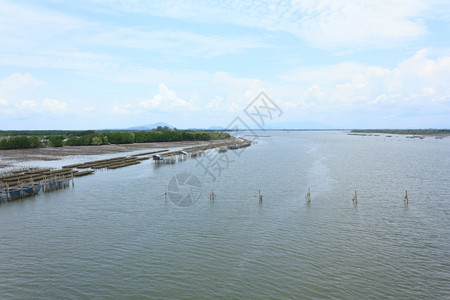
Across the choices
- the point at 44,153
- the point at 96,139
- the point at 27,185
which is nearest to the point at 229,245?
the point at 27,185

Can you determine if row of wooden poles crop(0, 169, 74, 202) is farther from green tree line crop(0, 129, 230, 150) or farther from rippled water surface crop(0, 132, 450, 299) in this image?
green tree line crop(0, 129, 230, 150)

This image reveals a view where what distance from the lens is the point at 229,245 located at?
1844 cm

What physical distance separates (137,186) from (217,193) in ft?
35.4

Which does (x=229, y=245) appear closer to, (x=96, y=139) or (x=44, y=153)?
(x=44, y=153)

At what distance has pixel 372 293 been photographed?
1349 centimetres

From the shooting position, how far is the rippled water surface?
1403 cm

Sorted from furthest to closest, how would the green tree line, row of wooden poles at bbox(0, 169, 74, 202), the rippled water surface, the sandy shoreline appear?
the green tree line, the sandy shoreline, row of wooden poles at bbox(0, 169, 74, 202), the rippled water surface

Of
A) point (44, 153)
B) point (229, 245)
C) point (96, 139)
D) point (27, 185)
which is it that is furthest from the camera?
point (96, 139)

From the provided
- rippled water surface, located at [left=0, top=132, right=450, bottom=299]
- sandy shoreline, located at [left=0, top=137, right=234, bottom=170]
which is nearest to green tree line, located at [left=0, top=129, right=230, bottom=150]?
sandy shoreline, located at [left=0, top=137, right=234, bottom=170]

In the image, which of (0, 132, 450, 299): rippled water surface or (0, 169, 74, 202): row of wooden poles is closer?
(0, 132, 450, 299): rippled water surface

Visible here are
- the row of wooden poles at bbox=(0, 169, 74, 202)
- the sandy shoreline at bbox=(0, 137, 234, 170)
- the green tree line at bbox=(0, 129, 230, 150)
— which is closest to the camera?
the row of wooden poles at bbox=(0, 169, 74, 202)

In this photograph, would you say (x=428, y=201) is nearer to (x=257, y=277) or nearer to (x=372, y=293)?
(x=372, y=293)

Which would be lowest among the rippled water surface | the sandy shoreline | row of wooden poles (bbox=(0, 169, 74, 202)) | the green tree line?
the rippled water surface

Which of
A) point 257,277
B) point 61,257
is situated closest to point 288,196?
point 257,277
